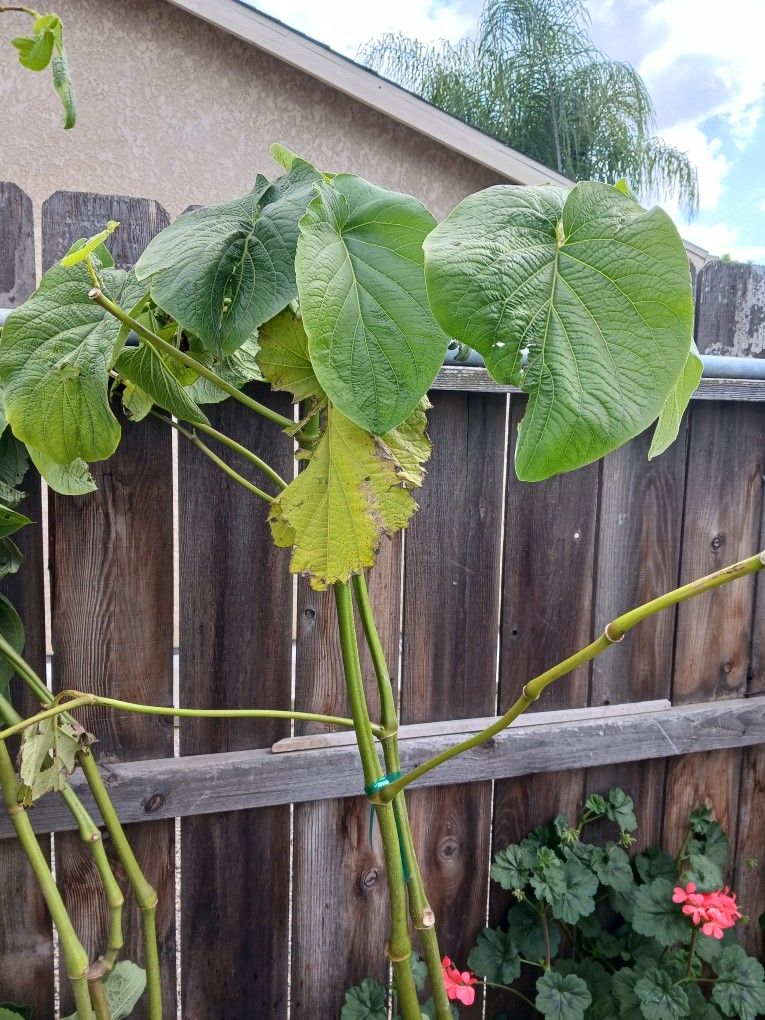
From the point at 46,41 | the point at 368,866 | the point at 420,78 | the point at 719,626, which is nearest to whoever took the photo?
the point at 46,41

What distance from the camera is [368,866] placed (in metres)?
1.41

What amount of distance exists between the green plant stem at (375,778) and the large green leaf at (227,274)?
239 millimetres

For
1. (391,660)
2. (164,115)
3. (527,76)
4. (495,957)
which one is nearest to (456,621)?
(391,660)

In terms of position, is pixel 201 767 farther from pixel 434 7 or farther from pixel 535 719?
pixel 434 7

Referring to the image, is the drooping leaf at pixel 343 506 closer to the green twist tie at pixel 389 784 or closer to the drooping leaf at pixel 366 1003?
the green twist tie at pixel 389 784

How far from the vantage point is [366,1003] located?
135cm

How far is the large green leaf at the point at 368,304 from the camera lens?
1.57ft

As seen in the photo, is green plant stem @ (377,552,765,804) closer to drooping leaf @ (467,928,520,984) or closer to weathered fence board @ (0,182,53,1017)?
weathered fence board @ (0,182,53,1017)

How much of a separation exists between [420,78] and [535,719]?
42.8 feet

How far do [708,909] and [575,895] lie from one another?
0.24 metres

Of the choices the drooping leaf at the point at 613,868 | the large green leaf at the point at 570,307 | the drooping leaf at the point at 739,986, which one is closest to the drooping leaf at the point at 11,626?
the large green leaf at the point at 570,307

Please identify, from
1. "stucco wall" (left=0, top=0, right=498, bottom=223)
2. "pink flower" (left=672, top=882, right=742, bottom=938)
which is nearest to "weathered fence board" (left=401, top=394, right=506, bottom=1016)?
"pink flower" (left=672, top=882, right=742, bottom=938)

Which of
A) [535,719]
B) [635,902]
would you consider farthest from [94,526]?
[635,902]

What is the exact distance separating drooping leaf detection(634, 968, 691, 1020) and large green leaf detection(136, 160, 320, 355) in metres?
1.42
